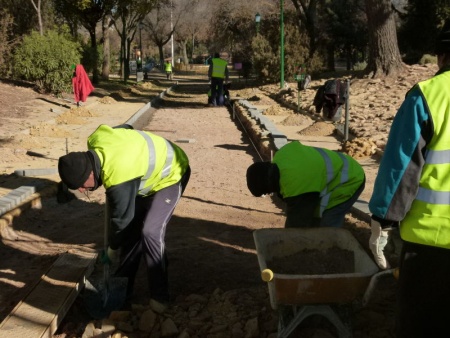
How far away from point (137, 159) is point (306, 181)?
43.4 inches

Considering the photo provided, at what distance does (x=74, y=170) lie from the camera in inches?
137

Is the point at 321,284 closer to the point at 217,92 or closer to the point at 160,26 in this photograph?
the point at 217,92

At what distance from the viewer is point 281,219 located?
21.0 feet

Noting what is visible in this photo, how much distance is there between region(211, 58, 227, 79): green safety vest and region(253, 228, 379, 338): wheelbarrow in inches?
598

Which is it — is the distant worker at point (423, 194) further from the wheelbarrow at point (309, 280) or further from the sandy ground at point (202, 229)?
the sandy ground at point (202, 229)

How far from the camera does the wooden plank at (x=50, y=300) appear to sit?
148 inches

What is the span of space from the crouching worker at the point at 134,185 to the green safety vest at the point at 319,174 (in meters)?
0.82

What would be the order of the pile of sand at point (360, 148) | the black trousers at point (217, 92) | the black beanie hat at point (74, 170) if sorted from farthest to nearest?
the black trousers at point (217, 92)
the pile of sand at point (360, 148)
the black beanie hat at point (74, 170)


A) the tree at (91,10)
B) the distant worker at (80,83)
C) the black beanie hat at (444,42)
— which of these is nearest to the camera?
the black beanie hat at (444,42)

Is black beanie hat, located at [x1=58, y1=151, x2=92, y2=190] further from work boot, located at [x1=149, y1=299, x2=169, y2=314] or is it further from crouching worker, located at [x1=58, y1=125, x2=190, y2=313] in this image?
work boot, located at [x1=149, y1=299, x2=169, y2=314]

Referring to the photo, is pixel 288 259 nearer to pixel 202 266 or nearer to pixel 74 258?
pixel 202 266

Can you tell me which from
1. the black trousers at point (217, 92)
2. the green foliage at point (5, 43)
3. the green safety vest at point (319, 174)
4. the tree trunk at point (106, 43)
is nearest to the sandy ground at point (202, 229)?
the green safety vest at point (319, 174)

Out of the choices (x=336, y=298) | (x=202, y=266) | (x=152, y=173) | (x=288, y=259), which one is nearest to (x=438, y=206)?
(x=336, y=298)

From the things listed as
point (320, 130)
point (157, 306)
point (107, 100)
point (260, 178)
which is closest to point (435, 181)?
point (260, 178)
